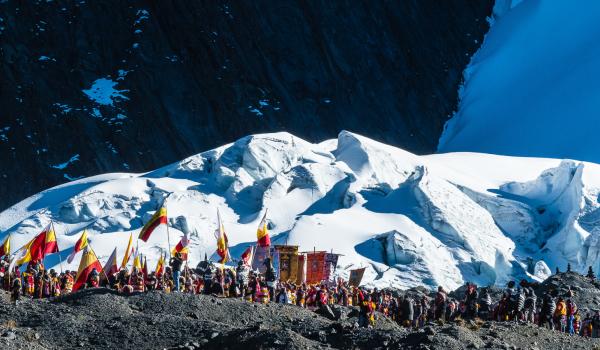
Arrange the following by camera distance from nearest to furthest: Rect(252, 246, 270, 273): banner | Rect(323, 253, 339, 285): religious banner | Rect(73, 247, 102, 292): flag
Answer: Rect(73, 247, 102, 292): flag
Rect(252, 246, 270, 273): banner
Rect(323, 253, 339, 285): religious banner

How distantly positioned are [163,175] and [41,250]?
24115 millimetres

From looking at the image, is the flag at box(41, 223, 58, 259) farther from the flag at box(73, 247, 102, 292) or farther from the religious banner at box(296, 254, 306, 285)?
the religious banner at box(296, 254, 306, 285)

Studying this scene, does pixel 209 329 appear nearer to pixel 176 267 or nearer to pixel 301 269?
pixel 176 267

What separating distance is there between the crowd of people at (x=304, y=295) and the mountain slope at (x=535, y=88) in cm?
4722

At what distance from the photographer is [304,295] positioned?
127 ft

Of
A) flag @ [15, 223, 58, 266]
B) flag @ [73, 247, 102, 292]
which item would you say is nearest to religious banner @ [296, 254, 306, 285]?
flag @ [15, 223, 58, 266]

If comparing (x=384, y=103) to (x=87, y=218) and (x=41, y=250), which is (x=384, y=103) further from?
(x=41, y=250)

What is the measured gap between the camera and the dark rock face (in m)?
94.2

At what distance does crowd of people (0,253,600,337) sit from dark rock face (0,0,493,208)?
177ft

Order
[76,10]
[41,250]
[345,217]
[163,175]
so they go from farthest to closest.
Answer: [76,10], [163,175], [345,217], [41,250]

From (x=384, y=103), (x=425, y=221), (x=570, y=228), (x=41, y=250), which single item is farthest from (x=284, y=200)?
(x=384, y=103)

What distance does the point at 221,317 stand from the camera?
3203cm

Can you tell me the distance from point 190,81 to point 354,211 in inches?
1679

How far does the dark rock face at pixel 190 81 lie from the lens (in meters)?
94.2
